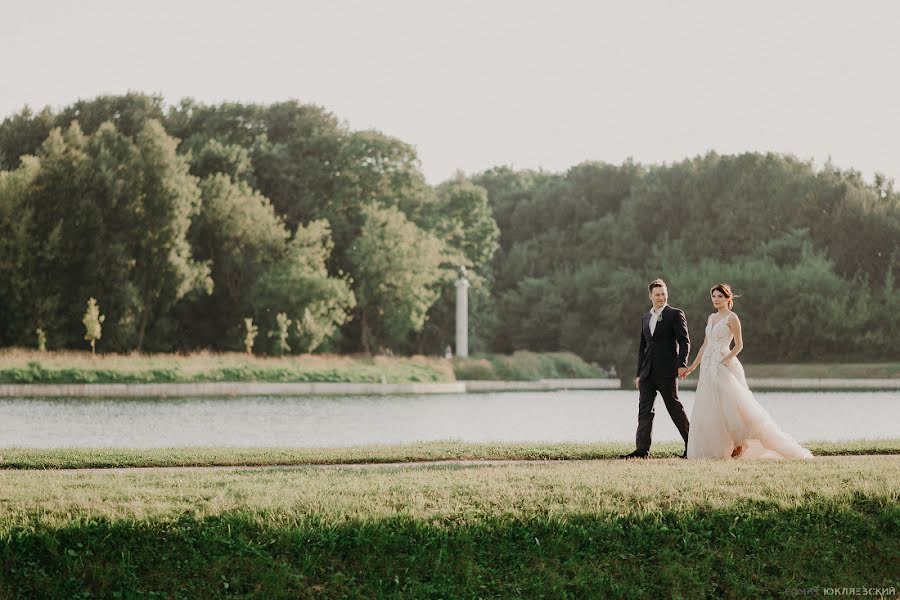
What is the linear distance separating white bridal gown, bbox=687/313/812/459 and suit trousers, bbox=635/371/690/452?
226 mm

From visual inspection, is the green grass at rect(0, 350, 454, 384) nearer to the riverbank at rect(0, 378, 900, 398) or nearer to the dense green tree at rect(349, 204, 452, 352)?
the riverbank at rect(0, 378, 900, 398)

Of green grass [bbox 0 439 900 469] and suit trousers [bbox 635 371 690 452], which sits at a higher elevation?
suit trousers [bbox 635 371 690 452]

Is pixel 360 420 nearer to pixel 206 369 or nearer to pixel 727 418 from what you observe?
pixel 206 369

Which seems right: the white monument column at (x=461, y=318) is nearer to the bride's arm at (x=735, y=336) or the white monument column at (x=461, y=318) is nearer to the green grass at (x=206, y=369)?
the green grass at (x=206, y=369)

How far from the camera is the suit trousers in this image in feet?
39.9

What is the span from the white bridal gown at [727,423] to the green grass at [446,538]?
2.47 m

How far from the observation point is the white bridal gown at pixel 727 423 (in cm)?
1195

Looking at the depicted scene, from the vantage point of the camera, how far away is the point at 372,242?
176 ft

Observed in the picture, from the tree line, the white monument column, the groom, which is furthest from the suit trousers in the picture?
the white monument column

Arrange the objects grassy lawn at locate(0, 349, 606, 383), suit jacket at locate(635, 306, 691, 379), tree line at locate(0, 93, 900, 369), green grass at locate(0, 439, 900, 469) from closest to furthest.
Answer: green grass at locate(0, 439, 900, 469) < suit jacket at locate(635, 306, 691, 379) < grassy lawn at locate(0, 349, 606, 383) < tree line at locate(0, 93, 900, 369)

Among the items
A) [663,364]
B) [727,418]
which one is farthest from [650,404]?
[727,418]

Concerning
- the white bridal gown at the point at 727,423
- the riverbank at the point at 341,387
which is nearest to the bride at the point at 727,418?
the white bridal gown at the point at 727,423

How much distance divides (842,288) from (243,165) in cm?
3217

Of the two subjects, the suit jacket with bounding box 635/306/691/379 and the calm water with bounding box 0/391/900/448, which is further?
the calm water with bounding box 0/391/900/448
